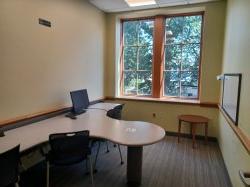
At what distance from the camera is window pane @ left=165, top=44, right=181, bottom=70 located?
4.54 meters

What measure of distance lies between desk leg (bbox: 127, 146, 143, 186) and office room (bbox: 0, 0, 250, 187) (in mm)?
13

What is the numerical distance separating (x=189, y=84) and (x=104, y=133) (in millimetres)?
2861

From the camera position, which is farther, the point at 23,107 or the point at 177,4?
the point at 177,4

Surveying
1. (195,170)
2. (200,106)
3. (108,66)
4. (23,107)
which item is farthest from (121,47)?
(195,170)

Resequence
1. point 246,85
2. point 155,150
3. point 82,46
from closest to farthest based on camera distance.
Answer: point 246,85, point 155,150, point 82,46

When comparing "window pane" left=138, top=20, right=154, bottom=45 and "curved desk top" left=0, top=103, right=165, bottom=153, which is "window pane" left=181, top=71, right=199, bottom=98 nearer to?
"window pane" left=138, top=20, right=154, bottom=45

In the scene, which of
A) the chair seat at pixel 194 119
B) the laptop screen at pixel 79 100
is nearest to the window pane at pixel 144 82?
the chair seat at pixel 194 119

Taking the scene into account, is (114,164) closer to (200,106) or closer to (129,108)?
(129,108)

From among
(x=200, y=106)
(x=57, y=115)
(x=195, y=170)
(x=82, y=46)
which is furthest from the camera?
(x=200, y=106)

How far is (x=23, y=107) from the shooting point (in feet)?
8.70


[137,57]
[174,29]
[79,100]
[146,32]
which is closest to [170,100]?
[137,57]

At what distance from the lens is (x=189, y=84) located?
4.50m

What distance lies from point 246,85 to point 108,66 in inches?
137

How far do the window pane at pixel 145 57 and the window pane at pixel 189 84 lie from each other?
0.86 metres
